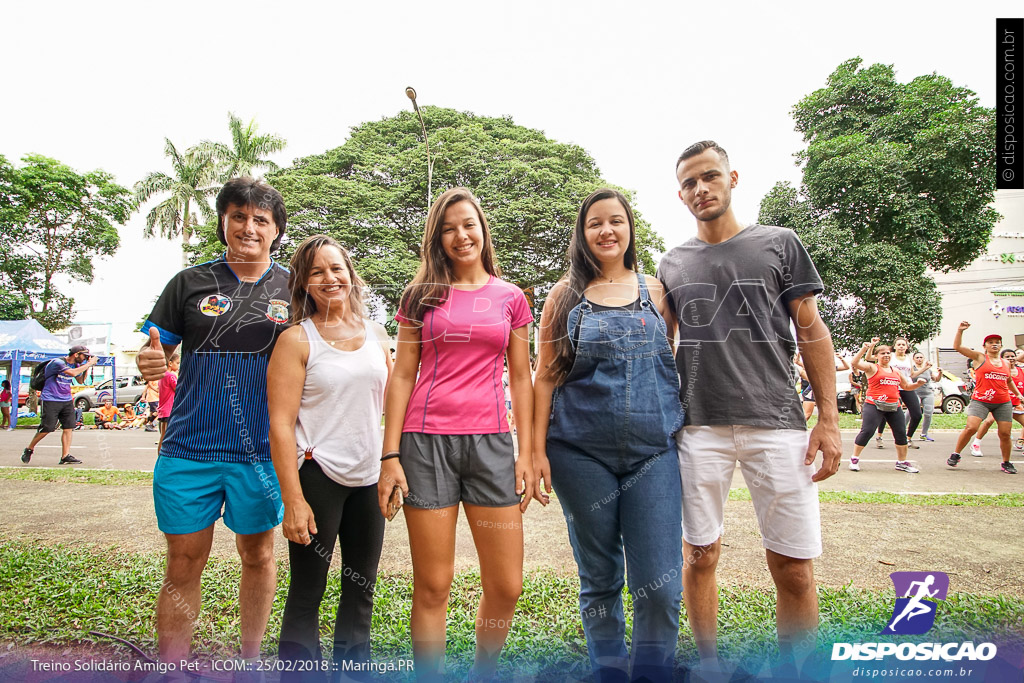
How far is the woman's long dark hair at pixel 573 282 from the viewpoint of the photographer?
214 centimetres

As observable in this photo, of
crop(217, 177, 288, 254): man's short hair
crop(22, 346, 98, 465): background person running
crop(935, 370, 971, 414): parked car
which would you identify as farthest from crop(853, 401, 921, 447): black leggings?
crop(935, 370, 971, 414): parked car

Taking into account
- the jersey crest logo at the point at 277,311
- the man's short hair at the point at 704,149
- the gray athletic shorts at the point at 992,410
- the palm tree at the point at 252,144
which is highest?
the palm tree at the point at 252,144

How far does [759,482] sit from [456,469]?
120 centimetres

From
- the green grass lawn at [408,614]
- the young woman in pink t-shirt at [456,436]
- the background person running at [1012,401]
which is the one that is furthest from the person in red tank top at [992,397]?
the young woman in pink t-shirt at [456,436]

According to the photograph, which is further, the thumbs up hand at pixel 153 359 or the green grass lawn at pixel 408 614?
the green grass lawn at pixel 408 614

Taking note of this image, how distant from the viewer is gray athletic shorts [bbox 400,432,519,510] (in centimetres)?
193

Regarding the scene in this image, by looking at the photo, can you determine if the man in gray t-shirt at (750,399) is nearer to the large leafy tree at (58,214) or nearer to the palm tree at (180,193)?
the large leafy tree at (58,214)

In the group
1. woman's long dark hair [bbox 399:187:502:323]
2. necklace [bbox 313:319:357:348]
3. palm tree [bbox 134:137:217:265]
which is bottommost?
necklace [bbox 313:319:357:348]

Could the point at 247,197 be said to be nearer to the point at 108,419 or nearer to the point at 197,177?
the point at 108,419

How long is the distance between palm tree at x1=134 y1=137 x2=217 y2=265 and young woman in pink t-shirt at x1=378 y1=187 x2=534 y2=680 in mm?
16374

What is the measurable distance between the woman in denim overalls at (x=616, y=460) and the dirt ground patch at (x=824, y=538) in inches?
59.7

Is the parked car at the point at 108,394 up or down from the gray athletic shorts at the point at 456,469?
down

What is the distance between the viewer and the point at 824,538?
4031mm

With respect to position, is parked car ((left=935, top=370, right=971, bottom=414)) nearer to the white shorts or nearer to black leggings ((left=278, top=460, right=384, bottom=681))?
the white shorts
